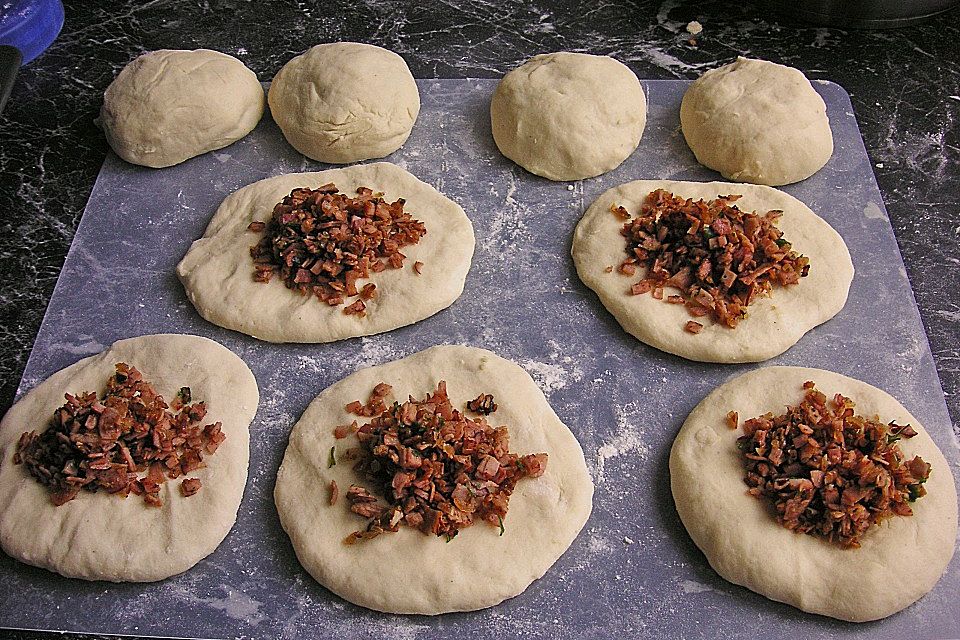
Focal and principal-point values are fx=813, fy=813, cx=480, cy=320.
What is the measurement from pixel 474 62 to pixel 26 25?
2056mm

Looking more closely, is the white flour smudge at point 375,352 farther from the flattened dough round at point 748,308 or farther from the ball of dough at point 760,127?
the ball of dough at point 760,127

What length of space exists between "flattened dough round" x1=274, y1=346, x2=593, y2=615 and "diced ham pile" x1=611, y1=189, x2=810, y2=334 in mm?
568

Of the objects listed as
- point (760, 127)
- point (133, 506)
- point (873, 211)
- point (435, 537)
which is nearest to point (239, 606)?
point (133, 506)

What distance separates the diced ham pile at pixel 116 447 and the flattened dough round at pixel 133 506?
0.11 feet

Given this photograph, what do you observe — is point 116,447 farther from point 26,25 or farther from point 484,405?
point 26,25

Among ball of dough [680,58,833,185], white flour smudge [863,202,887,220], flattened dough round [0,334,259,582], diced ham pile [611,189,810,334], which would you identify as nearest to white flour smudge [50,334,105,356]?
flattened dough round [0,334,259,582]

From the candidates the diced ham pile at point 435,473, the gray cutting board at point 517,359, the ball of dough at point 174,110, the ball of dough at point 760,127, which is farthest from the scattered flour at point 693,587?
the ball of dough at point 174,110

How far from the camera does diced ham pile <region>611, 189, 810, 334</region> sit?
99.3 inches

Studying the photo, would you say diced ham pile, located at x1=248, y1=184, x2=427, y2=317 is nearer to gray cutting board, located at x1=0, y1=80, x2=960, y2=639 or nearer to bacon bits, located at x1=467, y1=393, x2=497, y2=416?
gray cutting board, located at x1=0, y1=80, x2=960, y2=639

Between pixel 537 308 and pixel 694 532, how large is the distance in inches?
34.3

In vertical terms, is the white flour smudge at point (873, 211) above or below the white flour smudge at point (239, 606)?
above

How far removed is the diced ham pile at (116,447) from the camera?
220 cm

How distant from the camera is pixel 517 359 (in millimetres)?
2559

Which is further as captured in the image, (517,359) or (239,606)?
(517,359)
